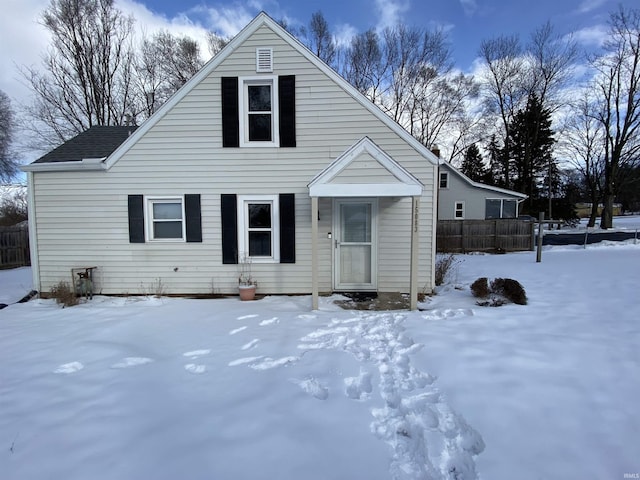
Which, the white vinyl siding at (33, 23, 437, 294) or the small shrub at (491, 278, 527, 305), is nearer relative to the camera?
the small shrub at (491, 278, 527, 305)

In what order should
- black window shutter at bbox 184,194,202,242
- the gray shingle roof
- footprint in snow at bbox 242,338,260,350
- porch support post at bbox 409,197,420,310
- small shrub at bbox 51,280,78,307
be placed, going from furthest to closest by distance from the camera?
the gray shingle roof
black window shutter at bbox 184,194,202,242
small shrub at bbox 51,280,78,307
porch support post at bbox 409,197,420,310
footprint in snow at bbox 242,338,260,350

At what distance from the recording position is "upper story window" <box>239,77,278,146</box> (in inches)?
273

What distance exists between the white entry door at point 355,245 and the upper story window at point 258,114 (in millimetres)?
2274

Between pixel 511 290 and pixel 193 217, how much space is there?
6914mm

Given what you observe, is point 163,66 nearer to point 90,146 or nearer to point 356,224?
point 90,146

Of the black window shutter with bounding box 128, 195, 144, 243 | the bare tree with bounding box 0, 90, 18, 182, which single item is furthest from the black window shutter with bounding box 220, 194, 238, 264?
the bare tree with bounding box 0, 90, 18, 182

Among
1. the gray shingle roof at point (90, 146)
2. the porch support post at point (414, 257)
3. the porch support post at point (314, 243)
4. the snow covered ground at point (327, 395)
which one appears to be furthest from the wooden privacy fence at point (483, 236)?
the gray shingle roof at point (90, 146)

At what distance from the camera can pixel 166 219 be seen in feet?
23.6

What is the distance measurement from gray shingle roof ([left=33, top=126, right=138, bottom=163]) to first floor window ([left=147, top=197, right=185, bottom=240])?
6.24ft

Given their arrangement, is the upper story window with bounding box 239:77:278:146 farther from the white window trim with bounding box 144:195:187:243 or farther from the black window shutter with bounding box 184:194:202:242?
the white window trim with bounding box 144:195:187:243

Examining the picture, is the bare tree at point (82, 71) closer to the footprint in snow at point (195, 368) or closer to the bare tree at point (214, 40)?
the bare tree at point (214, 40)

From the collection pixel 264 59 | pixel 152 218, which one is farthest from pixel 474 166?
pixel 152 218

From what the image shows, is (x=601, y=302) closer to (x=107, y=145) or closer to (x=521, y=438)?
(x=521, y=438)

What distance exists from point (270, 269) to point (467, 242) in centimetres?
1183
